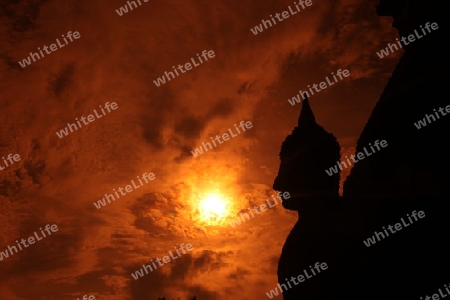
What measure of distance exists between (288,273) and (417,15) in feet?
41.6

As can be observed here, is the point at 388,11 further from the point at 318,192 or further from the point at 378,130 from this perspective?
the point at 318,192

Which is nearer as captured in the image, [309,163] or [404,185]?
[404,185]

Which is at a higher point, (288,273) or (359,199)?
(359,199)

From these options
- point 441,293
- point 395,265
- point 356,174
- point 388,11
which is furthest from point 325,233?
point 388,11

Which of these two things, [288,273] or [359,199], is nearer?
[359,199]

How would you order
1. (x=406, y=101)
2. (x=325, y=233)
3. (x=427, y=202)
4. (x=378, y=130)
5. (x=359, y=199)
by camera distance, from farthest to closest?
(x=325, y=233) < (x=359, y=199) < (x=378, y=130) < (x=406, y=101) < (x=427, y=202)

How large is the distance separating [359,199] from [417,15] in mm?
5600

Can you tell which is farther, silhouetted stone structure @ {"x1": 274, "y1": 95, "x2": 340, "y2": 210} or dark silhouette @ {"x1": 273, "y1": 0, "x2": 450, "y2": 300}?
silhouetted stone structure @ {"x1": 274, "y1": 95, "x2": 340, "y2": 210}

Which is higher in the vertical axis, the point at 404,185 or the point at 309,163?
the point at 309,163

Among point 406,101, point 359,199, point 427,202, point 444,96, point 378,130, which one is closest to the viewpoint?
point 444,96

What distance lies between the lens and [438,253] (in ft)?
24.2

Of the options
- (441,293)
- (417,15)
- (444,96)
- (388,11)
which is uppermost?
(388,11)

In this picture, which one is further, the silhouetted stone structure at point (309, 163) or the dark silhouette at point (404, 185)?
the silhouetted stone structure at point (309, 163)

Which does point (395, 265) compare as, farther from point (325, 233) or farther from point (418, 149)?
point (325, 233)
